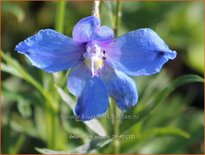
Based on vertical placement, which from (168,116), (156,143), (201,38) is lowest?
(156,143)

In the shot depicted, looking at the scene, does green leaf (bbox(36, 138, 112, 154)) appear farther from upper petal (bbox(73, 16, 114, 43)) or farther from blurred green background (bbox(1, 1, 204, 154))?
upper petal (bbox(73, 16, 114, 43))

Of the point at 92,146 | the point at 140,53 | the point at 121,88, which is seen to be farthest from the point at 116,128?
the point at 140,53

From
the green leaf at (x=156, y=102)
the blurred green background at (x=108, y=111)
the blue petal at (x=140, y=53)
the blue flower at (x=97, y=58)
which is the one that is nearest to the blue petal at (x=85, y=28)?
the blue flower at (x=97, y=58)

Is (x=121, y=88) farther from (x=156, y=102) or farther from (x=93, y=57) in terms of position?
(x=156, y=102)

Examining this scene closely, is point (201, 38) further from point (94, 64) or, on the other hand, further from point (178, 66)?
point (94, 64)

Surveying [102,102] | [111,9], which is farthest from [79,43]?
[111,9]

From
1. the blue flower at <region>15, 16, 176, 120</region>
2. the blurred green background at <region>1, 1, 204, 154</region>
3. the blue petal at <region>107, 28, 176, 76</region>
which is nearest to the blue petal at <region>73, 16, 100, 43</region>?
the blue flower at <region>15, 16, 176, 120</region>
